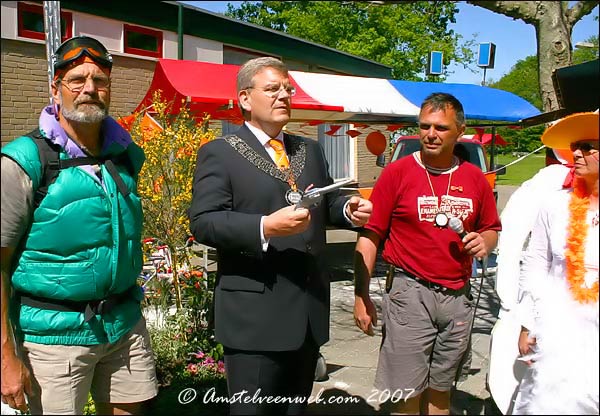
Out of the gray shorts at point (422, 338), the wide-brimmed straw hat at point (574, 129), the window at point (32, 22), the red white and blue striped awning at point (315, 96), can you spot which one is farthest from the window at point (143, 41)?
the wide-brimmed straw hat at point (574, 129)

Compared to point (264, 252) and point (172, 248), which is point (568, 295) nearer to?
point (264, 252)

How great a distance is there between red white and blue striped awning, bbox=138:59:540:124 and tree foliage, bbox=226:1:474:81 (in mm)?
3926

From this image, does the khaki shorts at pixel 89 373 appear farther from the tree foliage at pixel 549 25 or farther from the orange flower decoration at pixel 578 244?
the tree foliage at pixel 549 25

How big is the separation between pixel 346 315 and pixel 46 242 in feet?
14.0

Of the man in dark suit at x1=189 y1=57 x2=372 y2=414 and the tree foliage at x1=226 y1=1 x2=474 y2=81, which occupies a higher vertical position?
the tree foliage at x1=226 y1=1 x2=474 y2=81

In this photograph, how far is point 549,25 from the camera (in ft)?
9.69

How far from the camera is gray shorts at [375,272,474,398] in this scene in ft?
8.25

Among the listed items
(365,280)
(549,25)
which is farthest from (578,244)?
(549,25)

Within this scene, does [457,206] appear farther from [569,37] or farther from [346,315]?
[346,315]

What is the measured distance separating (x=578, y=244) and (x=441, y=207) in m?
0.67

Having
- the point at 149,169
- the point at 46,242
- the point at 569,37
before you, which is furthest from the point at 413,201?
the point at 149,169

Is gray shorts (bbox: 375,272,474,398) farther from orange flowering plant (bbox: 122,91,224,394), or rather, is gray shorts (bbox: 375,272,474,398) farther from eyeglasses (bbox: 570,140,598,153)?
orange flowering plant (bbox: 122,91,224,394)

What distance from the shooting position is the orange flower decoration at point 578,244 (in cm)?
192

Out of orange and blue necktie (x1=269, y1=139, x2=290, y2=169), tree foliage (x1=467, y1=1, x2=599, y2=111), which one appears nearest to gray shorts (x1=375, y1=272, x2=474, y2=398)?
orange and blue necktie (x1=269, y1=139, x2=290, y2=169)
